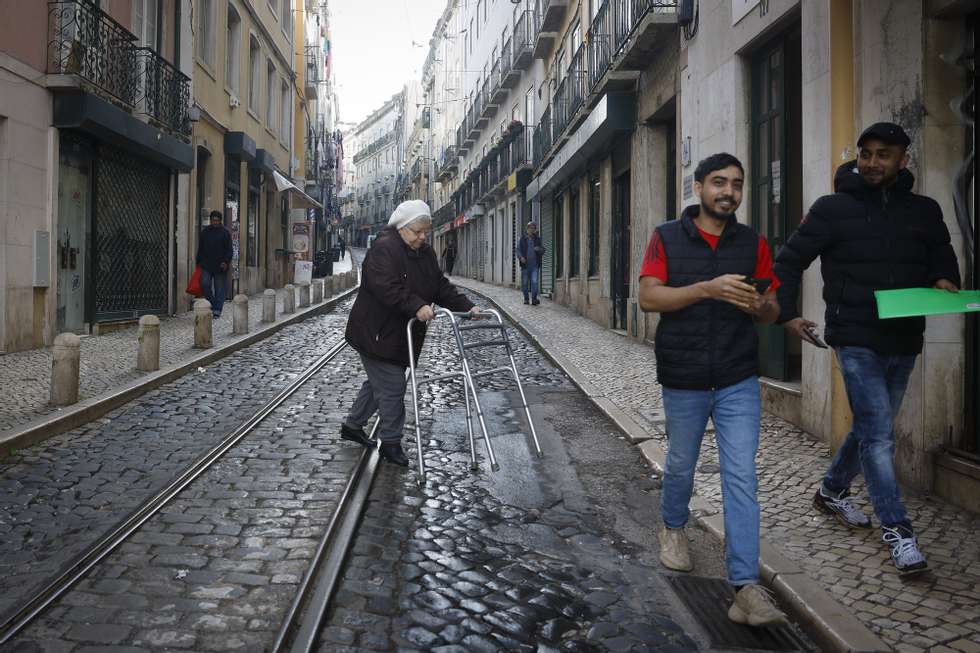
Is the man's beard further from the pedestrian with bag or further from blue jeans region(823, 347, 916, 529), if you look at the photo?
the pedestrian with bag

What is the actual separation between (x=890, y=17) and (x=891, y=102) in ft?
1.81

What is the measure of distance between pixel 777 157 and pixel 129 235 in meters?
11.4

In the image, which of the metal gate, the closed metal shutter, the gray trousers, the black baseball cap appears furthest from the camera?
the closed metal shutter

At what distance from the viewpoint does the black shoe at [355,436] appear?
6492mm

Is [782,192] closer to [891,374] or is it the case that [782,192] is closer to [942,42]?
[942,42]

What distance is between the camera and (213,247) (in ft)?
51.8

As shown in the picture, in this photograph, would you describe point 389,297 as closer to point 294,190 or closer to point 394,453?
point 394,453

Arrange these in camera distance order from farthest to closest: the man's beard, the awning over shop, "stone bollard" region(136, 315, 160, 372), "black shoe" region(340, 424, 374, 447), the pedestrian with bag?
the awning over shop
"stone bollard" region(136, 315, 160, 372)
"black shoe" region(340, 424, 374, 447)
the pedestrian with bag
the man's beard

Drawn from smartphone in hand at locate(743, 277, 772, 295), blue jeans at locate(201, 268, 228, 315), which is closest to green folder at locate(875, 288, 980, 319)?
smartphone in hand at locate(743, 277, 772, 295)

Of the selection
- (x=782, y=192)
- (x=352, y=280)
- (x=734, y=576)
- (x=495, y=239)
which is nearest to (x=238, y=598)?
(x=734, y=576)

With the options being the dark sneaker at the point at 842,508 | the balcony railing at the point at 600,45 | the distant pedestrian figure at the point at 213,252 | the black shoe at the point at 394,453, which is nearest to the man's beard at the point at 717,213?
the dark sneaker at the point at 842,508

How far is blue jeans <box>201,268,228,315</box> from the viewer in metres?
15.9

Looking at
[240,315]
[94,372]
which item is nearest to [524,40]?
[240,315]

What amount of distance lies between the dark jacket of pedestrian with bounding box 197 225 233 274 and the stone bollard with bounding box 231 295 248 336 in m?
2.62
